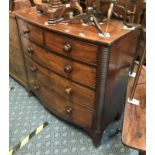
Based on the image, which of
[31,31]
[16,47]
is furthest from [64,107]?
[16,47]

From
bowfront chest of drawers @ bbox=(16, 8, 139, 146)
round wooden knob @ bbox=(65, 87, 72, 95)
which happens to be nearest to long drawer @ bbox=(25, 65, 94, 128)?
bowfront chest of drawers @ bbox=(16, 8, 139, 146)

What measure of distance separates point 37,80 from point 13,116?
17.1 inches

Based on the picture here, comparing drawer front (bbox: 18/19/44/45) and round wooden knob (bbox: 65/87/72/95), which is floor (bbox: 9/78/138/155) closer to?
round wooden knob (bbox: 65/87/72/95)

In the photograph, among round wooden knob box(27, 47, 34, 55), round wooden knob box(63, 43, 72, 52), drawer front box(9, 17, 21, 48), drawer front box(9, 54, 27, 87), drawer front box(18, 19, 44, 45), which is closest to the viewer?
round wooden knob box(63, 43, 72, 52)

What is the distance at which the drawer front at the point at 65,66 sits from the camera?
4.10 feet

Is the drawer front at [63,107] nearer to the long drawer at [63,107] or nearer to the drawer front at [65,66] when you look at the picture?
the long drawer at [63,107]

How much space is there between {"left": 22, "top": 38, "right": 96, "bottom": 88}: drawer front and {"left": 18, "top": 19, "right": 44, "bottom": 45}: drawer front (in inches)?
2.5

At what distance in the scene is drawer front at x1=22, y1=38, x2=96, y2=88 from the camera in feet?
4.10

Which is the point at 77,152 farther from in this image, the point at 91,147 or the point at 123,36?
the point at 123,36

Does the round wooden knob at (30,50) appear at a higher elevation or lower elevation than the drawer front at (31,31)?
lower

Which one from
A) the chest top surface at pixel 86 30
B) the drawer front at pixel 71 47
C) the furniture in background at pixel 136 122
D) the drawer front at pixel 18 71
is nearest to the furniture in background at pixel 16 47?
the drawer front at pixel 18 71

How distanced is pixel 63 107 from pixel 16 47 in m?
0.85

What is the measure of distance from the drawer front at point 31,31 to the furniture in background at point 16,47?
15 centimetres
